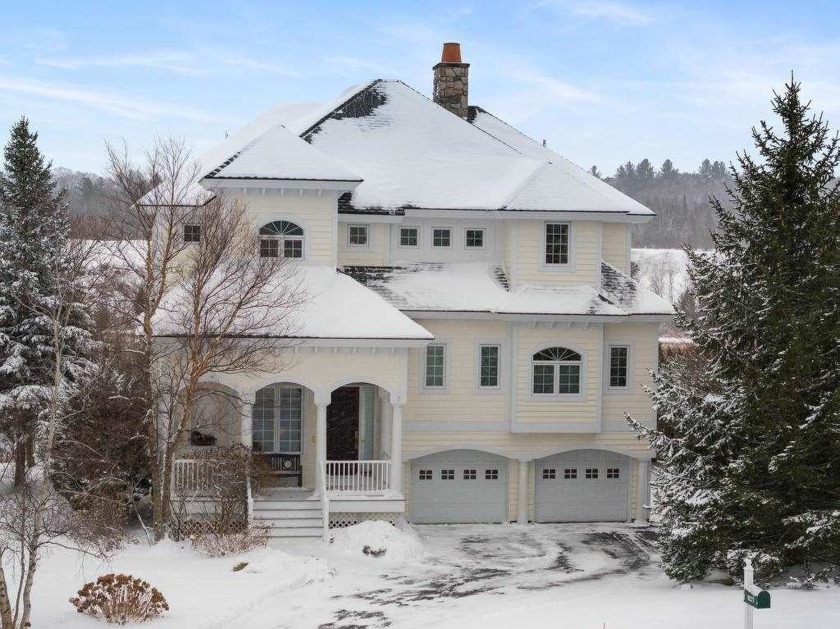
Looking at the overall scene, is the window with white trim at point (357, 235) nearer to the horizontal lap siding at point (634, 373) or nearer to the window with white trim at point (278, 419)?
the window with white trim at point (278, 419)

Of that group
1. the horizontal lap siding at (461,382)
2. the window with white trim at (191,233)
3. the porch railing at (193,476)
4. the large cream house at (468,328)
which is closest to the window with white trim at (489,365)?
the large cream house at (468,328)

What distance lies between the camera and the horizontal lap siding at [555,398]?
87.9 feet

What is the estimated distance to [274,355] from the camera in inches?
910

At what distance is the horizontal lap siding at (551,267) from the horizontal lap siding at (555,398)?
1.39 meters

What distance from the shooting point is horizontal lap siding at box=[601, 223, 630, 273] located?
29438 millimetres

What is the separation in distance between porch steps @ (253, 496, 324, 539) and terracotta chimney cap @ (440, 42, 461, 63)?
15516mm

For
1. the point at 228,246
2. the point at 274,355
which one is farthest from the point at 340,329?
the point at 228,246

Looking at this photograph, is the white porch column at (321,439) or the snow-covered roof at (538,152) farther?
the snow-covered roof at (538,152)

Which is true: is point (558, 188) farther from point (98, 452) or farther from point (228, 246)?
point (98, 452)

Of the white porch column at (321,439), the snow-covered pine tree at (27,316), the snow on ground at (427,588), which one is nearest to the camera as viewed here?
the snow on ground at (427,588)

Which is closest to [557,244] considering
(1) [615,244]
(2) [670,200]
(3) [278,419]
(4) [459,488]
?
(1) [615,244]

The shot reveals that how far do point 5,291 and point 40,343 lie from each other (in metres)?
2.02

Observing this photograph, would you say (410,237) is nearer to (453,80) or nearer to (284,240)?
(284,240)

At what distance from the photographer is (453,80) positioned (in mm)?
32656
